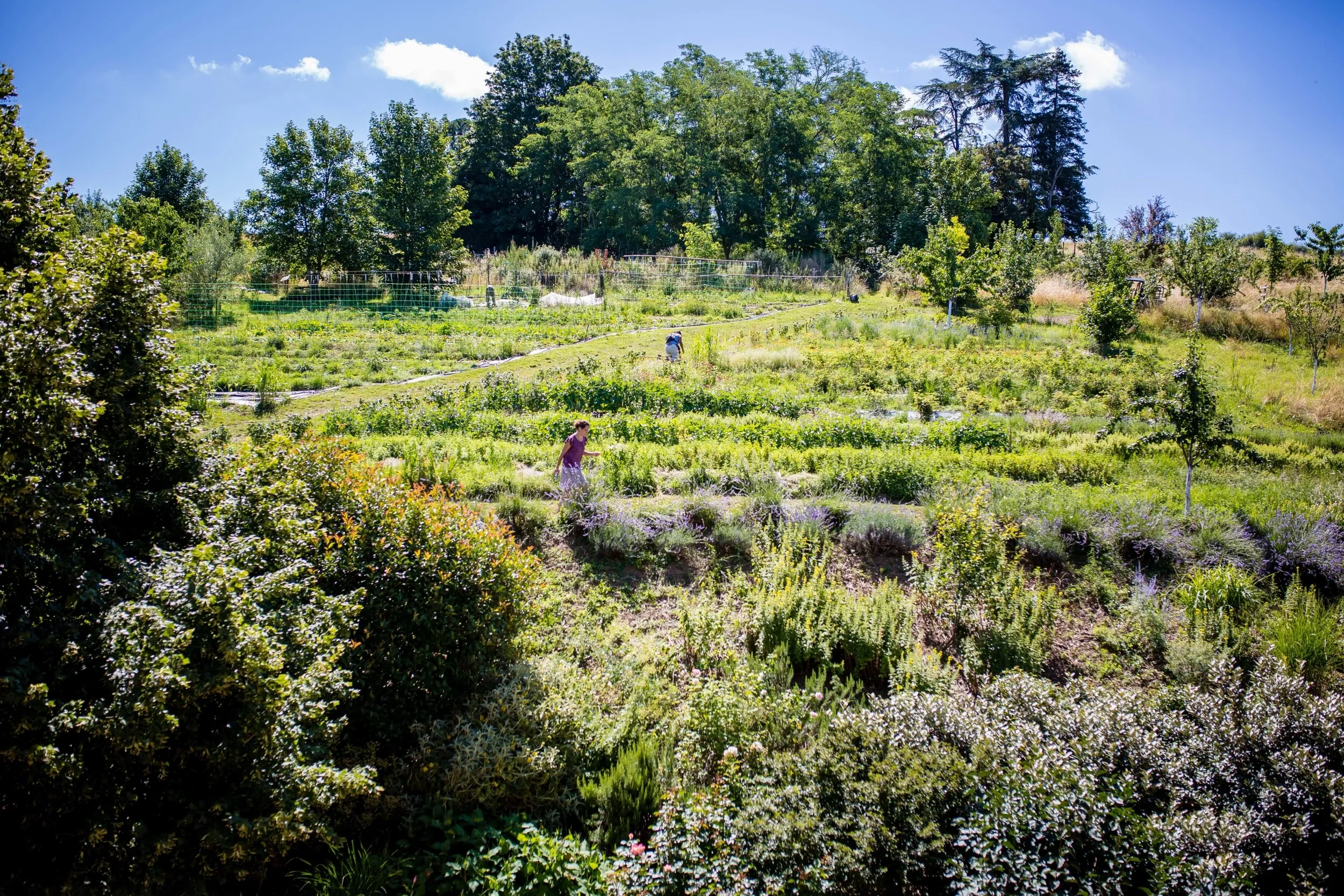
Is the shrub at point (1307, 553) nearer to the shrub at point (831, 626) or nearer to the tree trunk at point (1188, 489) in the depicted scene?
the tree trunk at point (1188, 489)

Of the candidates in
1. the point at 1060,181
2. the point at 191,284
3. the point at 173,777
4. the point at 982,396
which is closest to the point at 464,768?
the point at 173,777

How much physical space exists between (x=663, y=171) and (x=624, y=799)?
40.5m

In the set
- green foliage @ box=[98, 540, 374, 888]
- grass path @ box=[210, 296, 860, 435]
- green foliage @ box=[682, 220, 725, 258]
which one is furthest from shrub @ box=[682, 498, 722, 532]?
green foliage @ box=[682, 220, 725, 258]

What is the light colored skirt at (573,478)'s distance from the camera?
8289 millimetres

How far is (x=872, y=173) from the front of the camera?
134 feet

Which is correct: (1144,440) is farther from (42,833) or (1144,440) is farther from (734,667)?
(42,833)

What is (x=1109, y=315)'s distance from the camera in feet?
61.4

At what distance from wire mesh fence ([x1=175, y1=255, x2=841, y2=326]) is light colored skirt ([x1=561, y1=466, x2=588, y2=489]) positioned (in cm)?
1703

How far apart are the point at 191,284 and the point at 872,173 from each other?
33.4 meters

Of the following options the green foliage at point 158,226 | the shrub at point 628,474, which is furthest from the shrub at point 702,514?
the green foliage at point 158,226

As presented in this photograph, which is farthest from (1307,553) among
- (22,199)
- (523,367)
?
(523,367)

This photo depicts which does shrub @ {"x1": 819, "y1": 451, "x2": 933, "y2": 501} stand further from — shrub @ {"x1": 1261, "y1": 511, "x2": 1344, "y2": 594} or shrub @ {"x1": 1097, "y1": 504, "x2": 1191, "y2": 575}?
shrub @ {"x1": 1261, "y1": 511, "x2": 1344, "y2": 594}

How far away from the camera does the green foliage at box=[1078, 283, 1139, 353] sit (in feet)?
61.5

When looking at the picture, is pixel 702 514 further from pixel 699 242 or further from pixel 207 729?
pixel 699 242
